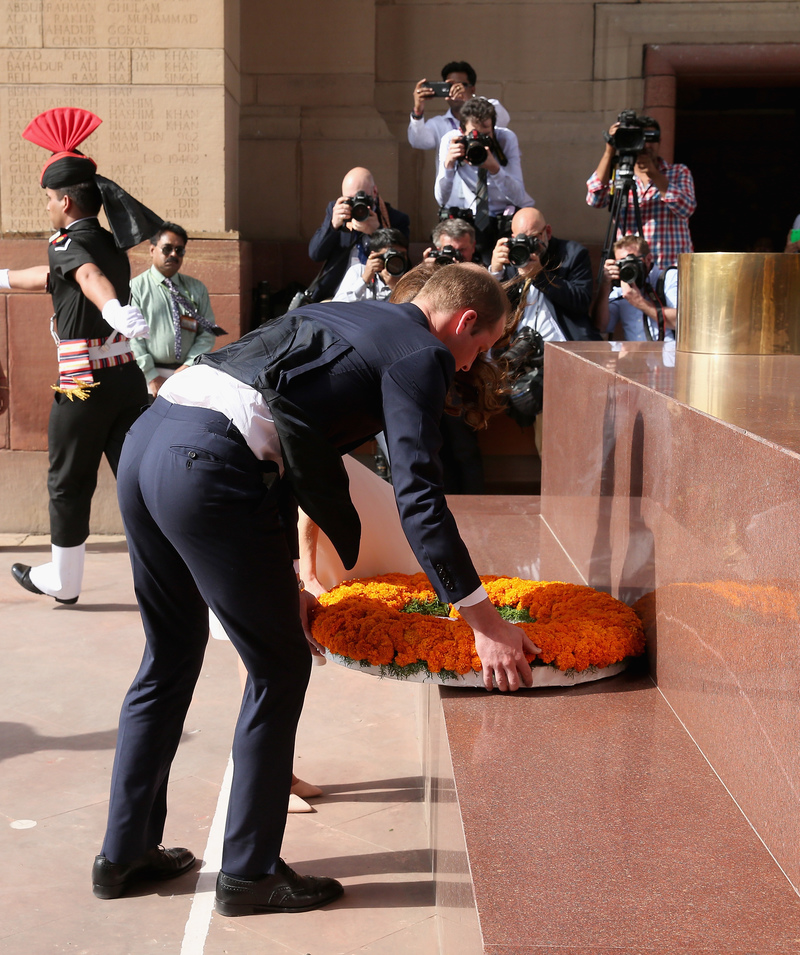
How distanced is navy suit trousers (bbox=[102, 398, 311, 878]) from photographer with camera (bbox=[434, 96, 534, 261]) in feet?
→ 13.1

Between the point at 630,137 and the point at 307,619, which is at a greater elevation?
the point at 630,137

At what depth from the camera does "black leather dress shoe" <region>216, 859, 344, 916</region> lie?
8.38 ft

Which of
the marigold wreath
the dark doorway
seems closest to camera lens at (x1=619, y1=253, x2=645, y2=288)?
the marigold wreath

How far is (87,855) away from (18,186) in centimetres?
486

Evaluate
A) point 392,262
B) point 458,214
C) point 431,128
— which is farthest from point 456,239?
point 431,128

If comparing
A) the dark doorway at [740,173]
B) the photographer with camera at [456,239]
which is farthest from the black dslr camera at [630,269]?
the dark doorway at [740,173]

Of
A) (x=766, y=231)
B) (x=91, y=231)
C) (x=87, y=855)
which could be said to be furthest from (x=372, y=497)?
(x=766, y=231)

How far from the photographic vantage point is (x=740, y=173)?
40.9 feet

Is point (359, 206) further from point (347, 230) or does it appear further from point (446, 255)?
point (446, 255)

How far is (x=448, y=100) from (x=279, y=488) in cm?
525

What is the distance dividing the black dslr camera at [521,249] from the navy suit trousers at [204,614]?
319 cm

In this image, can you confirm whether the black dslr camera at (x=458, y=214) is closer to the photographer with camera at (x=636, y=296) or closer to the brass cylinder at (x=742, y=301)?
the photographer with camera at (x=636, y=296)

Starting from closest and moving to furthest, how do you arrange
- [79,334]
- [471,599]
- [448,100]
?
[471,599] → [79,334] → [448,100]

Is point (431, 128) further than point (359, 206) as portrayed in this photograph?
Yes
